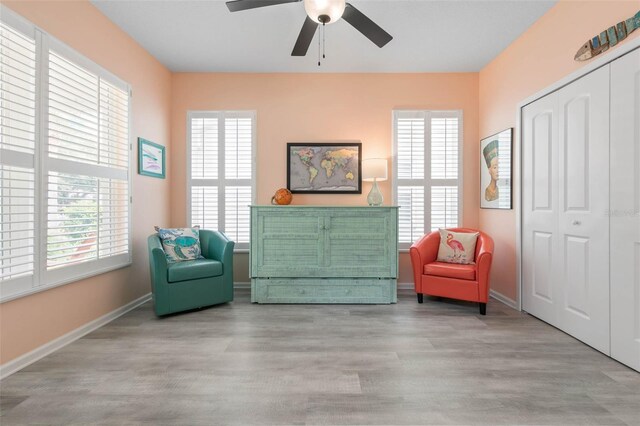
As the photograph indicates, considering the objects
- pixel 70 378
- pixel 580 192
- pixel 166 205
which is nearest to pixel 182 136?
pixel 166 205

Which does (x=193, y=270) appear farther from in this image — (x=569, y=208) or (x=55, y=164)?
(x=569, y=208)

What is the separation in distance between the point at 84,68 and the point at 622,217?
14.6 ft

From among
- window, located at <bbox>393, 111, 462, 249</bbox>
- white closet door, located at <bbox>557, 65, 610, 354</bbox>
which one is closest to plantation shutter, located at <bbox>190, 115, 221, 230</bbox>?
window, located at <bbox>393, 111, 462, 249</bbox>

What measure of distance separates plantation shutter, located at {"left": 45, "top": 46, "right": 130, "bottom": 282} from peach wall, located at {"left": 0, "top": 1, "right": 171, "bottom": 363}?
168mm

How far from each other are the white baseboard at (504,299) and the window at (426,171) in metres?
0.98

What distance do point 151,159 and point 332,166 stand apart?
225 cm

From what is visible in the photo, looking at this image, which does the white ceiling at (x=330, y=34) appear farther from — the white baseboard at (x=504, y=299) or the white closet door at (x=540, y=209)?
the white baseboard at (x=504, y=299)

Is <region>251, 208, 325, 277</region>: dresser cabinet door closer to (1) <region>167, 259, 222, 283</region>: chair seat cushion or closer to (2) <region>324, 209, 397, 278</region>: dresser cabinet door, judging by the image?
(2) <region>324, 209, 397, 278</region>: dresser cabinet door

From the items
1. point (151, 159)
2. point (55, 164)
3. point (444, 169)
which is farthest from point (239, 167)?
point (444, 169)

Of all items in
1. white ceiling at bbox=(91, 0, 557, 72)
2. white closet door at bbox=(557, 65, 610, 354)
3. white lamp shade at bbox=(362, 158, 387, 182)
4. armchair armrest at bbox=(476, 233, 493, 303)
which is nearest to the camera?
white closet door at bbox=(557, 65, 610, 354)

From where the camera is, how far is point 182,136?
14.5ft

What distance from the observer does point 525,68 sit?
3404 millimetres

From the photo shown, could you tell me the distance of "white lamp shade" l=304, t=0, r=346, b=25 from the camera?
6.66 feet

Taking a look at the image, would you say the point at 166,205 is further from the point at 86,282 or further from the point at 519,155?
the point at 519,155
